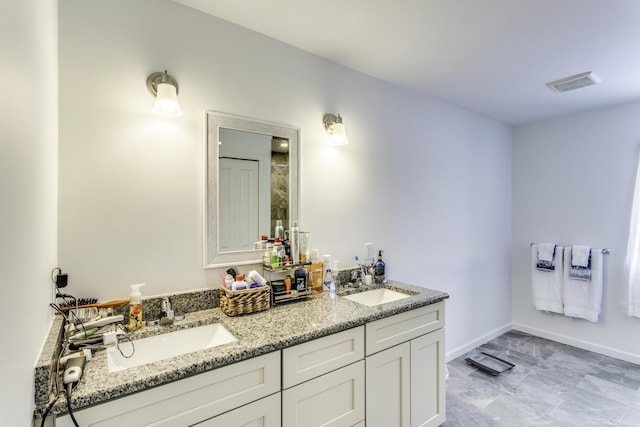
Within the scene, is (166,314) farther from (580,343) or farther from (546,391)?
(580,343)

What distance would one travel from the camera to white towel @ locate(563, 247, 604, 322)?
3086 mm

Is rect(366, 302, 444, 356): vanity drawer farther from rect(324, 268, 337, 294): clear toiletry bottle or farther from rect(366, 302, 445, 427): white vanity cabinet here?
rect(324, 268, 337, 294): clear toiletry bottle

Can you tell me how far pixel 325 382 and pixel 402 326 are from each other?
563mm

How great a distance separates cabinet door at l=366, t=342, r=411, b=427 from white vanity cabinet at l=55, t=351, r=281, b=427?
56 centimetres

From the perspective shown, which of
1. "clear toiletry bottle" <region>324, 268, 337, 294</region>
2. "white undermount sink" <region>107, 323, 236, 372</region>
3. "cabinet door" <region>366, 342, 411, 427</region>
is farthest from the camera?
"clear toiletry bottle" <region>324, 268, 337, 294</region>

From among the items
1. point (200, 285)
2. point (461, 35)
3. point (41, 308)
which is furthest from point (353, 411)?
point (461, 35)

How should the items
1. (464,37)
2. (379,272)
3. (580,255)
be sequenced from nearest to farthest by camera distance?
(464,37) → (379,272) → (580,255)

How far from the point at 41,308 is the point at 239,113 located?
123cm

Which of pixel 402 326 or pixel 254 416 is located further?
pixel 402 326

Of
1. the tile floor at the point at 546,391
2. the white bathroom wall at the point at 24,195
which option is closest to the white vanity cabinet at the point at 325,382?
the white bathroom wall at the point at 24,195

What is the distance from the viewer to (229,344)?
3.98 feet

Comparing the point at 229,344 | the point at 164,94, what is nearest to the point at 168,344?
the point at 229,344

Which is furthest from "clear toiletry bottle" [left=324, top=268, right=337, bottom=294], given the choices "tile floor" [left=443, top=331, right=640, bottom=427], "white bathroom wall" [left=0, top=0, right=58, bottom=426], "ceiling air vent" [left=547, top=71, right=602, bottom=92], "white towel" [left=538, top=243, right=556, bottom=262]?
"white towel" [left=538, top=243, right=556, bottom=262]

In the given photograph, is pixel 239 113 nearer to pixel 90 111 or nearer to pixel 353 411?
pixel 90 111
